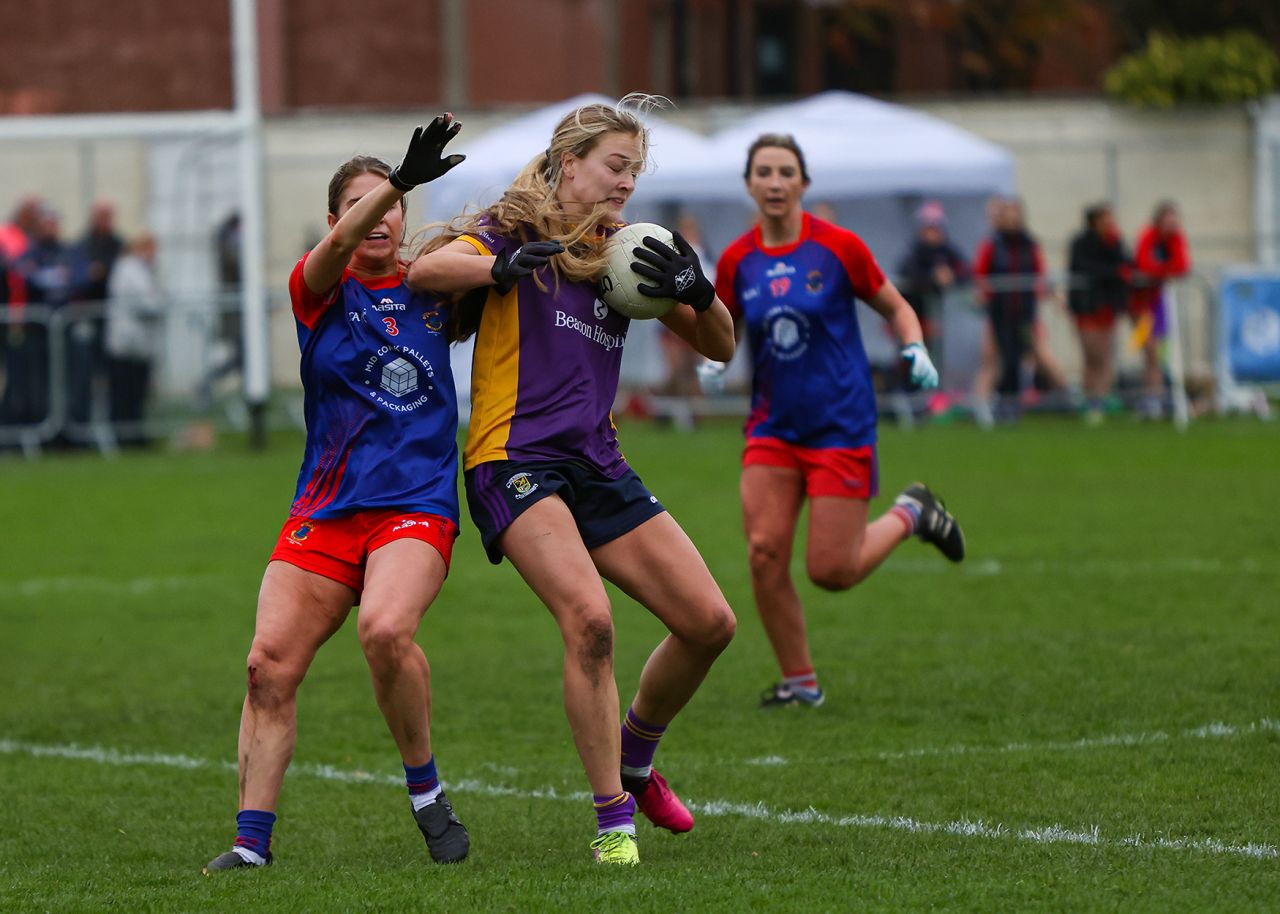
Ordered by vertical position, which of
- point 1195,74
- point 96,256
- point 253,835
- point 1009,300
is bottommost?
point 253,835

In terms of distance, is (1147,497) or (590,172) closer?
(590,172)

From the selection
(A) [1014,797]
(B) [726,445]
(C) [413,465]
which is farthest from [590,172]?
(B) [726,445]

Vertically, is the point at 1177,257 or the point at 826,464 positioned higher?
the point at 1177,257

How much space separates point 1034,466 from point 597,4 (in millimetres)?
20173

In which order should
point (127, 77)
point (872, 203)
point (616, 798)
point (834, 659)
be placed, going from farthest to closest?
point (127, 77)
point (872, 203)
point (834, 659)
point (616, 798)

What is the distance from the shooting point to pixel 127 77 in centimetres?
3097

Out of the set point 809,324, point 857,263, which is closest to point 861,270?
point 857,263

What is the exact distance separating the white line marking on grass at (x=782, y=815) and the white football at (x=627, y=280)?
161 centimetres

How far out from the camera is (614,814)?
5520 mm

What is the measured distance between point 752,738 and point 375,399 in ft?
8.52

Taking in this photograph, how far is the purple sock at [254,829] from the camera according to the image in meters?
5.60

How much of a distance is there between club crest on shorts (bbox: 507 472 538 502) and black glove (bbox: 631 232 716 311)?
61 cm

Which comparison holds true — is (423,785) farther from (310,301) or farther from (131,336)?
(131,336)

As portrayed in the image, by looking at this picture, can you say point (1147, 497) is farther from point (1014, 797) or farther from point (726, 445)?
point (1014, 797)
